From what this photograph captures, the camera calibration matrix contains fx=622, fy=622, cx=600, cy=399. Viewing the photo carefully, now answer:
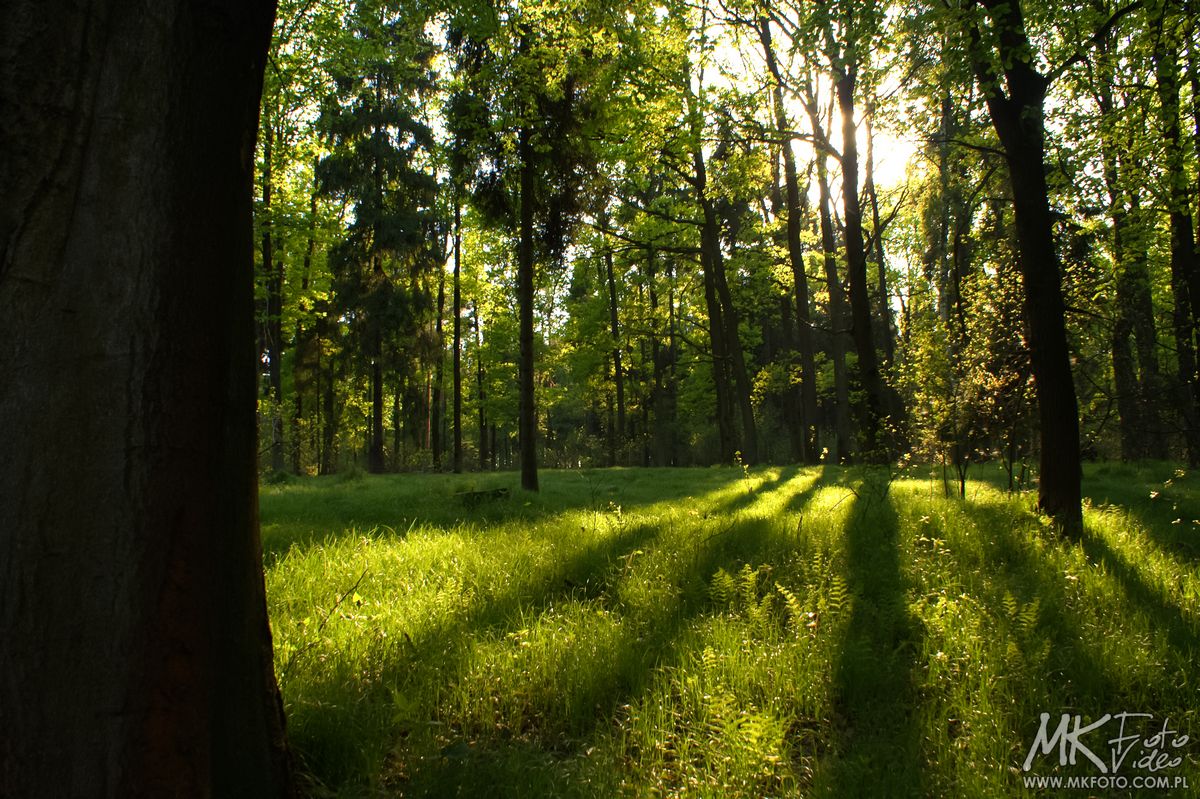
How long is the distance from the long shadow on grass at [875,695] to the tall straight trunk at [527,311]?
805cm

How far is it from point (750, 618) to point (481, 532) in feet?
12.0

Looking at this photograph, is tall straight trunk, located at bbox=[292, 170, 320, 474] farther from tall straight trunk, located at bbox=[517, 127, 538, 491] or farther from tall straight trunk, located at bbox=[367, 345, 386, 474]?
tall straight trunk, located at bbox=[517, 127, 538, 491]

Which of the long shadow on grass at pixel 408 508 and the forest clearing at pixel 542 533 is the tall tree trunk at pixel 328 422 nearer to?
the long shadow on grass at pixel 408 508

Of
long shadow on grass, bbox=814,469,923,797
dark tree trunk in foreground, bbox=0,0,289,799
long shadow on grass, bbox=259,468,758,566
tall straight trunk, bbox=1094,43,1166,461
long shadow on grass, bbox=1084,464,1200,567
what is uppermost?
tall straight trunk, bbox=1094,43,1166,461

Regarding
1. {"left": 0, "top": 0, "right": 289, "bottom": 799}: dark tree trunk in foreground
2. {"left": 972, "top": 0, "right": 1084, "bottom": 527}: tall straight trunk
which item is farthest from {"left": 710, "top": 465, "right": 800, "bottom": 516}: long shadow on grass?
{"left": 0, "top": 0, "right": 289, "bottom": 799}: dark tree trunk in foreground

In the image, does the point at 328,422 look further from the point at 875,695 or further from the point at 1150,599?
the point at 1150,599

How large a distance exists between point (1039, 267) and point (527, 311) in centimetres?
840

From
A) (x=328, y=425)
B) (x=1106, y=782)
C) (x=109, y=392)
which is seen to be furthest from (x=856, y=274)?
(x=328, y=425)

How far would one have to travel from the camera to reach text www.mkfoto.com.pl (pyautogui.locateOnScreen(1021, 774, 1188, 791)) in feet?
7.86

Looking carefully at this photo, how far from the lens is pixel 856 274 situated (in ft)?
40.5

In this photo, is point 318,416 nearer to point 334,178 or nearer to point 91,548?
point 334,178

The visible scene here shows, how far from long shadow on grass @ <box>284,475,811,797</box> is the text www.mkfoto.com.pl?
1627mm

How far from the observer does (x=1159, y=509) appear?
7879 mm

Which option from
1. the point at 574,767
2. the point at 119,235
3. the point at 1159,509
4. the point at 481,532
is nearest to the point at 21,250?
the point at 119,235
